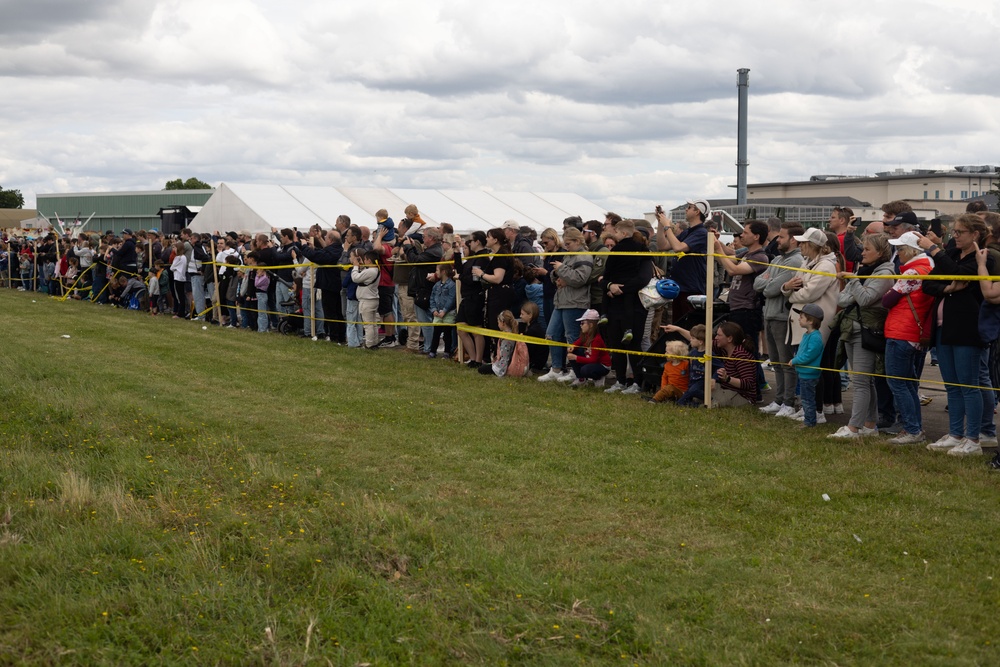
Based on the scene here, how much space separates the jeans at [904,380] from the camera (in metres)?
9.07

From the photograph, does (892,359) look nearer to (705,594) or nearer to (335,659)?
(705,594)

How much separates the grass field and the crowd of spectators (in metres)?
0.72

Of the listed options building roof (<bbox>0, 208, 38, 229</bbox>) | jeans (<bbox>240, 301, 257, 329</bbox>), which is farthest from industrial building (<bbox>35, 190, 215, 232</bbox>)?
jeans (<bbox>240, 301, 257, 329</bbox>)

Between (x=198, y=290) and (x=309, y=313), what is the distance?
15.3ft

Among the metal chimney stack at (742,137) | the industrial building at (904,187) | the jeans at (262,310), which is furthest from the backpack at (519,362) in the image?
the industrial building at (904,187)

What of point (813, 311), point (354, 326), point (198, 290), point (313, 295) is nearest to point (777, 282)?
point (813, 311)

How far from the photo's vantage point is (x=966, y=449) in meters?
8.66

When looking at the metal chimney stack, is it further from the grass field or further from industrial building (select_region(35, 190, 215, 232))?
industrial building (select_region(35, 190, 215, 232))

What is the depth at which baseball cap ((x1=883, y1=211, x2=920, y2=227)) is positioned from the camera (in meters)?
10.6

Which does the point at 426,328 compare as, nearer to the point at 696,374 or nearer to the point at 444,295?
the point at 444,295

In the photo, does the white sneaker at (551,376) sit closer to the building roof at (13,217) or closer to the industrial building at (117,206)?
the industrial building at (117,206)

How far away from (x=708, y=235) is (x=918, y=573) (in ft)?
19.2

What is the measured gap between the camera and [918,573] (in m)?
5.82

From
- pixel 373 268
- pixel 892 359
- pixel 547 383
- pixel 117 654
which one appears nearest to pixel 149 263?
pixel 373 268
